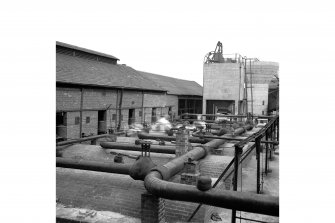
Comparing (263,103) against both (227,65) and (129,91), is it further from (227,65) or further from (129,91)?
(129,91)

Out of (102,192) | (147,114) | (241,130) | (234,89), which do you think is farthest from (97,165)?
(234,89)

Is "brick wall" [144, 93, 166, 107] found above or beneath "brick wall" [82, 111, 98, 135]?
above

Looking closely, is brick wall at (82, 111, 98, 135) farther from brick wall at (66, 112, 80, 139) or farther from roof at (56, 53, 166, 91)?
roof at (56, 53, 166, 91)

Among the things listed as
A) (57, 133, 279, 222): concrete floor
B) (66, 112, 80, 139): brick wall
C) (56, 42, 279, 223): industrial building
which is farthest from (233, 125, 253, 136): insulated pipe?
(66, 112, 80, 139): brick wall

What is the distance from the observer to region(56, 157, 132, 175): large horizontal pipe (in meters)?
7.02

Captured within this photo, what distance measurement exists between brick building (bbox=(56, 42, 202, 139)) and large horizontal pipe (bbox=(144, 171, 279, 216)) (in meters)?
8.19

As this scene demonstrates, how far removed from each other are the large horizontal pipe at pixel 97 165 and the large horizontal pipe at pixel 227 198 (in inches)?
87.7

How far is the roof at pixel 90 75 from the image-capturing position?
1244cm

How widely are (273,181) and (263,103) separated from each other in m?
16.6

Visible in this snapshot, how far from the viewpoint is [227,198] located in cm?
411

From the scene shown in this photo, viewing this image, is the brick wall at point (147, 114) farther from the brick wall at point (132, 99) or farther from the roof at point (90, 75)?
the roof at point (90, 75)

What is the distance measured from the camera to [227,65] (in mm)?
24344

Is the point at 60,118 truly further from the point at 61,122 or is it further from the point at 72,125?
the point at 72,125
